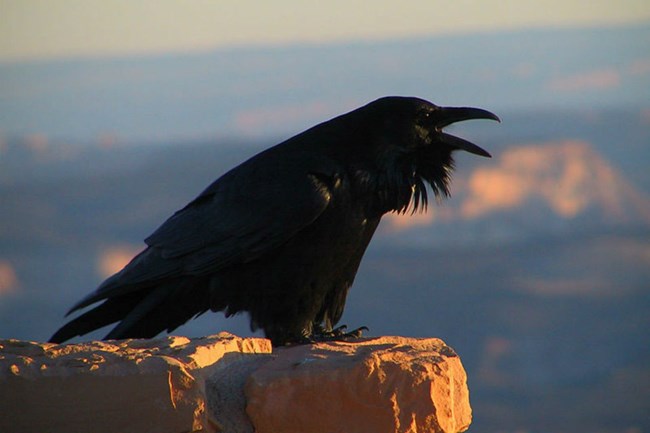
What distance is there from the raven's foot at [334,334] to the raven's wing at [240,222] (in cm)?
50

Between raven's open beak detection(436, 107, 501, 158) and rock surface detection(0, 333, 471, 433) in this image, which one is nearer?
rock surface detection(0, 333, 471, 433)

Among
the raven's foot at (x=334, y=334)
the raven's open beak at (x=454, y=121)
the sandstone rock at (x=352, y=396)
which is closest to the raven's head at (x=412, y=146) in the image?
the raven's open beak at (x=454, y=121)

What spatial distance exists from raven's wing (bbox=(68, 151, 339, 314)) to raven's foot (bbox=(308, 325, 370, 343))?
502 millimetres

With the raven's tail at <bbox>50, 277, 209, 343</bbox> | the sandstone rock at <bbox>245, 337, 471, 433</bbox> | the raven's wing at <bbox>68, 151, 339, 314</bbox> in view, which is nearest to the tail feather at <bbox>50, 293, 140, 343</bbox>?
the raven's tail at <bbox>50, 277, 209, 343</bbox>

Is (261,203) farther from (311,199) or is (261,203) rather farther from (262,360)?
(262,360)

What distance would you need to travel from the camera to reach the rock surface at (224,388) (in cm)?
276

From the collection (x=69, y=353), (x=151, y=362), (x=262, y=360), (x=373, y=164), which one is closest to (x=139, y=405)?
(x=151, y=362)

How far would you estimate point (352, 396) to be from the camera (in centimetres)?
301

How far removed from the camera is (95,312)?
5410 millimetres

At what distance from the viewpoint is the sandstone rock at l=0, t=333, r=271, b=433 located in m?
2.74

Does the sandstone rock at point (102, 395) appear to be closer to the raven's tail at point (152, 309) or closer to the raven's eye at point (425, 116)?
the raven's tail at point (152, 309)

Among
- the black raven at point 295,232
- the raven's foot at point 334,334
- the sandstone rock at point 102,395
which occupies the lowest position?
the sandstone rock at point 102,395

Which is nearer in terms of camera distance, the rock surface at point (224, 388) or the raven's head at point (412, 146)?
the rock surface at point (224, 388)

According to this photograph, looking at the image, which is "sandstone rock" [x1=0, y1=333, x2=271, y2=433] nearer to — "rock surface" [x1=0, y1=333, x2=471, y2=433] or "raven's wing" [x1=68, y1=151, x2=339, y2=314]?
"rock surface" [x1=0, y1=333, x2=471, y2=433]
